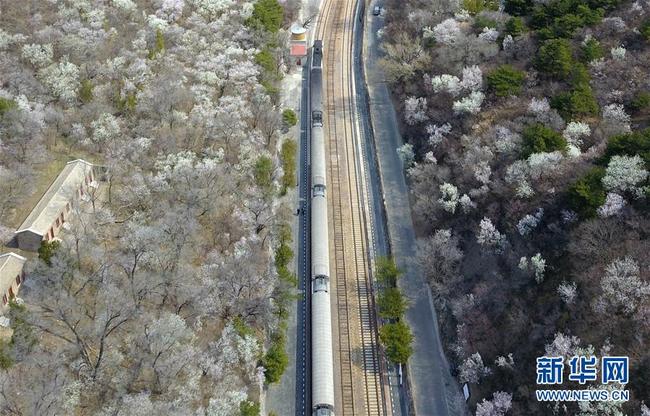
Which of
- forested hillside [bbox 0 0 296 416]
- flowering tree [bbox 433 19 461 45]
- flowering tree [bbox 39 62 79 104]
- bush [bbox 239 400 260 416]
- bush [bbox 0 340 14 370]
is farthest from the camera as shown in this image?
flowering tree [bbox 433 19 461 45]

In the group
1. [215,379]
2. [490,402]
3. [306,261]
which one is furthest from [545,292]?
[215,379]

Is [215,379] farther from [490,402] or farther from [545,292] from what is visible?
[545,292]

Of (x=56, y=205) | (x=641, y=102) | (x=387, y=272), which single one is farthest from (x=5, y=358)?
(x=641, y=102)

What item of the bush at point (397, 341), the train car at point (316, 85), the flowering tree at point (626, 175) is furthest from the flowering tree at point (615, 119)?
the train car at point (316, 85)

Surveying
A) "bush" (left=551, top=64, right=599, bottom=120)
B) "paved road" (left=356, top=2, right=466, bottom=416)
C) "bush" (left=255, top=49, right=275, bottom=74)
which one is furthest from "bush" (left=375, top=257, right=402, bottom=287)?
"bush" (left=255, top=49, right=275, bottom=74)

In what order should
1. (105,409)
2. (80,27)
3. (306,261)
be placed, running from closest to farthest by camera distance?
(105,409) → (306,261) → (80,27)

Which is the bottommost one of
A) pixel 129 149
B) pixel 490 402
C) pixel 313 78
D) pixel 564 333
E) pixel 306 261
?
pixel 490 402

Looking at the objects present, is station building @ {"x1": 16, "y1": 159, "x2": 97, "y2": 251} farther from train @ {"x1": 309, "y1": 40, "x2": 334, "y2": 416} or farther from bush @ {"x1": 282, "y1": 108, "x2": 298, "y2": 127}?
bush @ {"x1": 282, "y1": 108, "x2": 298, "y2": 127}

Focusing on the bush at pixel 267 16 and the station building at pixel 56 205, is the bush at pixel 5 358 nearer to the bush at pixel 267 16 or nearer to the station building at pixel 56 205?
the station building at pixel 56 205
